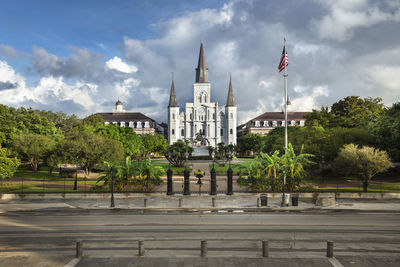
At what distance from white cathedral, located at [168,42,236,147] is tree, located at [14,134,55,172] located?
77.6 metres

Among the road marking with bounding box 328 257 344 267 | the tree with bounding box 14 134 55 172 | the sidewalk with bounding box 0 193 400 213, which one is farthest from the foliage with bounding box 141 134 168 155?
the road marking with bounding box 328 257 344 267

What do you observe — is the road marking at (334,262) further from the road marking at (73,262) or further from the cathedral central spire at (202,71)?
Answer: the cathedral central spire at (202,71)

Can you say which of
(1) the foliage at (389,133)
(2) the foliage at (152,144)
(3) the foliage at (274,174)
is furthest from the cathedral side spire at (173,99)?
(3) the foliage at (274,174)

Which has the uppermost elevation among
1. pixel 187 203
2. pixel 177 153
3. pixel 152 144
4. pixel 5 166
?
pixel 152 144

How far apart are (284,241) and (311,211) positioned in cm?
760

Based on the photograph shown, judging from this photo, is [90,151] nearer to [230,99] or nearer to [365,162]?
[365,162]

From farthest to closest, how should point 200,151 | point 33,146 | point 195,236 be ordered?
point 200,151, point 33,146, point 195,236

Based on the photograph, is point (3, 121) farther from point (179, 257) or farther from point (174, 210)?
point (179, 257)

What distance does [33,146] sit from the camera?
37.8m

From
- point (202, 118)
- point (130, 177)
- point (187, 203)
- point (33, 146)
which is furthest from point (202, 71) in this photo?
point (187, 203)

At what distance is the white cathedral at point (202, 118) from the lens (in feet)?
384

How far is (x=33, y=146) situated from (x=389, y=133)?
163 feet

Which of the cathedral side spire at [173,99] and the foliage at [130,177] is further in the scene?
the cathedral side spire at [173,99]

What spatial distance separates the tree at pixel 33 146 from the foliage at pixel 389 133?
46160 mm
